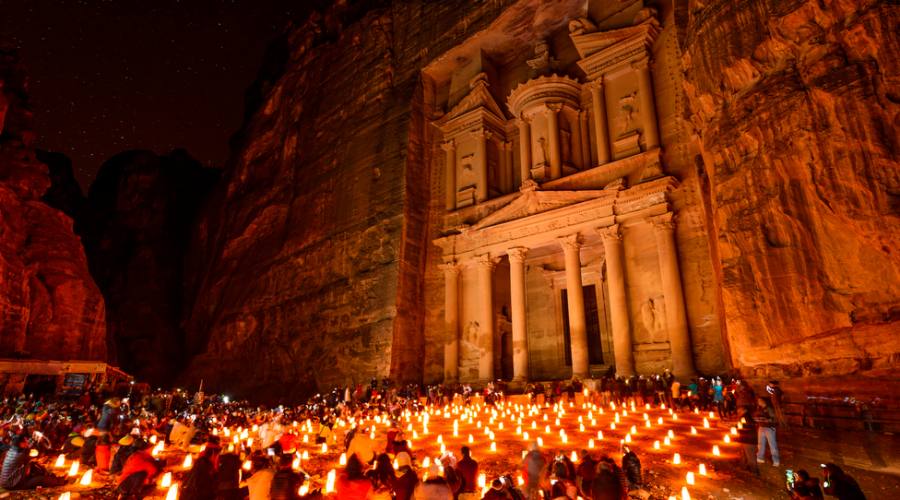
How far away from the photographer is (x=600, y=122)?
968 inches

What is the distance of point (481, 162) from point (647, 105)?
9.58 meters

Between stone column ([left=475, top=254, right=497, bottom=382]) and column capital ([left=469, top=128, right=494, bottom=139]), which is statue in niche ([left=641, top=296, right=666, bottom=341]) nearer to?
A: stone column ([left=475, top=254, right=497, bottom=382])

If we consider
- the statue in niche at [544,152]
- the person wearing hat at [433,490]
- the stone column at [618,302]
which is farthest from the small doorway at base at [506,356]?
the person wearing hat at [433,490]

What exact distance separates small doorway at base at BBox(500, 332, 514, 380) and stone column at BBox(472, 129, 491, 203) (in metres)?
7.99

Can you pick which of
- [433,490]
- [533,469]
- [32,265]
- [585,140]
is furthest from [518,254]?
[32,265]

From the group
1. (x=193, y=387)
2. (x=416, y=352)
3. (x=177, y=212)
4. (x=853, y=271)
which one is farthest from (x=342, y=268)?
(x=177, y=212)

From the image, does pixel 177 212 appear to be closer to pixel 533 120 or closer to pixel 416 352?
pixel 416 352

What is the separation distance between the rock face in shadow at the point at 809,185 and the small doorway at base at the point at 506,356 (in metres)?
14.8

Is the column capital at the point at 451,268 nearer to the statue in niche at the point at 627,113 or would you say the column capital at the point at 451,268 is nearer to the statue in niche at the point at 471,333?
the statue in niche at the point at 471,333

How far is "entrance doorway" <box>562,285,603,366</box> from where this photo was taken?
982 inches

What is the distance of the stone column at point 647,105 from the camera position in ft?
72.7

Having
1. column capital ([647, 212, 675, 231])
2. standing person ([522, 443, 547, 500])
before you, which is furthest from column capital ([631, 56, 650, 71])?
standing person ([522, 443, 547, 500])

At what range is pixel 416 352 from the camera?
2600cm

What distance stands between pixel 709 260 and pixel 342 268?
19483 mm
